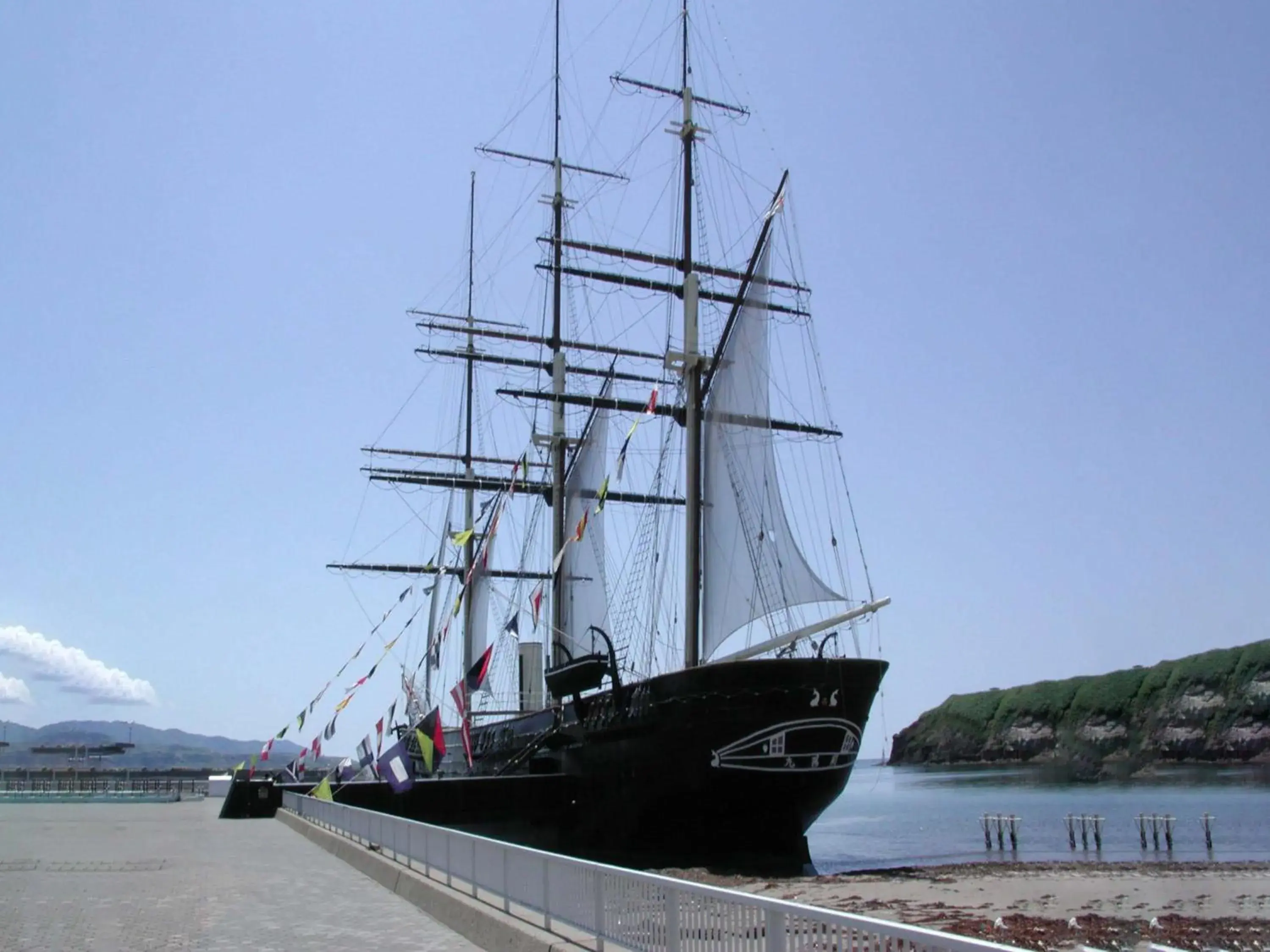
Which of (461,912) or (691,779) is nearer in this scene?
(461,912)

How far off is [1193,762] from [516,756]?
10066cm

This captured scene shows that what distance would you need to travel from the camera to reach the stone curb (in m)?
10.4

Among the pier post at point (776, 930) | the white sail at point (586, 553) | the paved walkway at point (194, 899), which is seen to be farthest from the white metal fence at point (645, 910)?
the white sail at point (586, 553)

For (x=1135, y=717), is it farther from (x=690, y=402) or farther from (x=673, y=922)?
(x=673, y=922)

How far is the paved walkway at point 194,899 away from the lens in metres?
11.5

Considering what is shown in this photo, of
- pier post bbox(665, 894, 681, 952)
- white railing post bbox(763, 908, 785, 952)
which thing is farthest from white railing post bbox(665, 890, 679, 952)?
white railing post bbox(763, 908, 785, 952)

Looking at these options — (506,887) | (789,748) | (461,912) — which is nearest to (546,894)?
(506,887)

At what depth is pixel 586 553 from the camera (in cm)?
4734

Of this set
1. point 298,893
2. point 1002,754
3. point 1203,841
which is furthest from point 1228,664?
point 298,893

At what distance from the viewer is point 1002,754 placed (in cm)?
15150

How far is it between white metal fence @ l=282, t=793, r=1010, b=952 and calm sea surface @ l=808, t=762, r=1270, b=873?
2248 cm

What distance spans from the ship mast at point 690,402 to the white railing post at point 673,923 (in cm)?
2357

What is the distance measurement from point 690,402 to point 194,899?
22631mm

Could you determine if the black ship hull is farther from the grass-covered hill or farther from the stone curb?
the grass-covered hill
